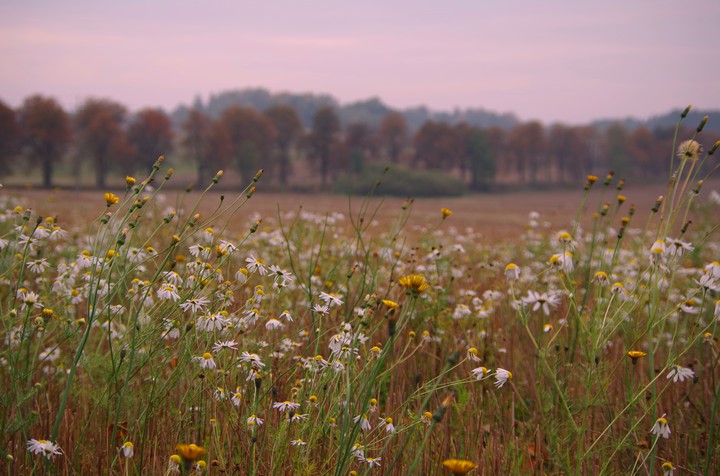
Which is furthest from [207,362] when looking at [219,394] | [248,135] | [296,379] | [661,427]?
[248,135]

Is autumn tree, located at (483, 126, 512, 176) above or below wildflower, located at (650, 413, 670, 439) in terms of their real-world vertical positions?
above

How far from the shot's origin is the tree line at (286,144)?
47625 millimetres

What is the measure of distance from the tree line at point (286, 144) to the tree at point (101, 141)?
0.09 meters

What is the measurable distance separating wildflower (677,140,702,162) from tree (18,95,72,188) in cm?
5008

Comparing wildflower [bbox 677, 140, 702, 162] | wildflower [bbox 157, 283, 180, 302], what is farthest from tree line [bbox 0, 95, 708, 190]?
wildflower [bbox 677, 140, 702, 162]

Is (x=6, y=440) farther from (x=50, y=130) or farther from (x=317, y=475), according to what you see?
(x=50, y=130)

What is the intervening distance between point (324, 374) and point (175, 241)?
2.68 ft

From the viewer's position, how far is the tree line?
156 feet

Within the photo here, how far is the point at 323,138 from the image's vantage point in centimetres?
6203

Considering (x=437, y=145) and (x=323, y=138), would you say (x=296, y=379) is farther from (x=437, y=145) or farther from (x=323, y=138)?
(x=437, y=145)

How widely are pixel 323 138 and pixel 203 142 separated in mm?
13157

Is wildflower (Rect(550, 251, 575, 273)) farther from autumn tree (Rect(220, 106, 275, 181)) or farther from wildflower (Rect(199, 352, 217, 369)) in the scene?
autumn tree (Rect(220, 106, 275, 181))

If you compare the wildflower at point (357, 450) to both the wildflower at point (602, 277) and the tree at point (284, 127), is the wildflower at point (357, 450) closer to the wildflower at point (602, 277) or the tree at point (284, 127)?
the wildflower at point (602, 277)

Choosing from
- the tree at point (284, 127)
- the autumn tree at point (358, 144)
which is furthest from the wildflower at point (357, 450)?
the tree at point (284, 127)
